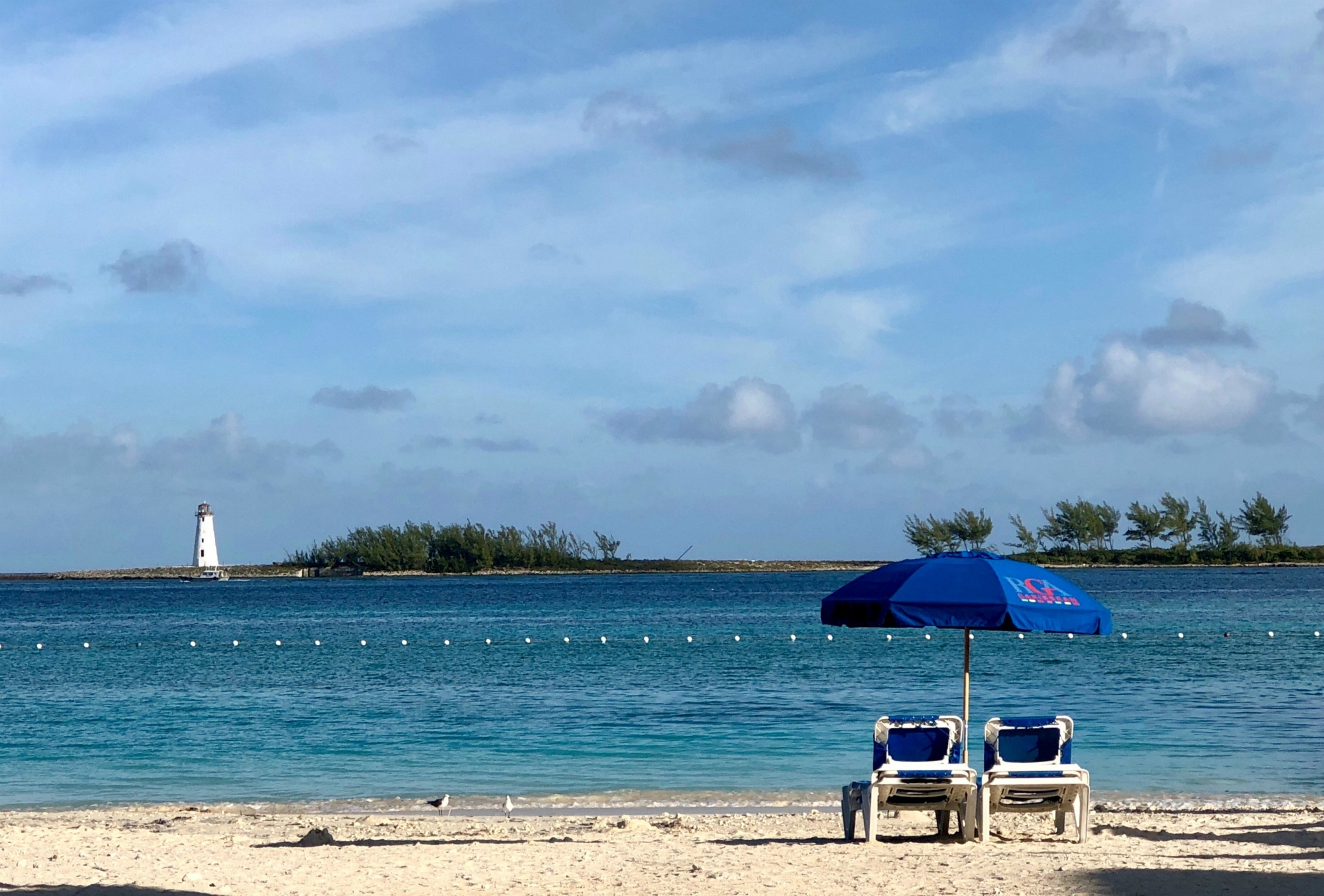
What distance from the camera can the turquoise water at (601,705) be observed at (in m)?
18.0

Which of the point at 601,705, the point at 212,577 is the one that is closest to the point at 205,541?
the point at 212,577

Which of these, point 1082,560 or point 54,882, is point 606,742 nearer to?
point 54,882

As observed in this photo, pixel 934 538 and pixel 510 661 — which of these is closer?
pixel 510 661

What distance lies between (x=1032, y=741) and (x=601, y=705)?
16.8m

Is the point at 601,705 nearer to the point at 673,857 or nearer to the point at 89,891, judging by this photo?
the point at 673,857

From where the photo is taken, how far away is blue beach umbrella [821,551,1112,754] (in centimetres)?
1002

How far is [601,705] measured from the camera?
27.4m

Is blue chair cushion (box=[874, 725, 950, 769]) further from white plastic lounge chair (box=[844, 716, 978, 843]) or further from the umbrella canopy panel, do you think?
the umbrella canopy panel

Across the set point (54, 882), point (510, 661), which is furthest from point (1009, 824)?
point (510, 661)

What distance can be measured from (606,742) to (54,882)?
12.0 m

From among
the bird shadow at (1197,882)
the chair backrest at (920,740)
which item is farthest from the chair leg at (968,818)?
the bird shadow at (1197,882)

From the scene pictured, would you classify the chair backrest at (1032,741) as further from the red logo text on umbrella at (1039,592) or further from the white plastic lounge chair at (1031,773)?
the red logo text on umbrella at (1039,592)

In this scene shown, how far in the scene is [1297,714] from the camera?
2327 centimetres

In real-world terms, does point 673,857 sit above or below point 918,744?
below
